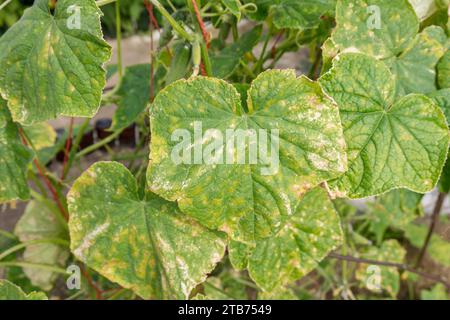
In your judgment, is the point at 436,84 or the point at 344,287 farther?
the point at 344,287

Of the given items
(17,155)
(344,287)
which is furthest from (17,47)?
(344,287)

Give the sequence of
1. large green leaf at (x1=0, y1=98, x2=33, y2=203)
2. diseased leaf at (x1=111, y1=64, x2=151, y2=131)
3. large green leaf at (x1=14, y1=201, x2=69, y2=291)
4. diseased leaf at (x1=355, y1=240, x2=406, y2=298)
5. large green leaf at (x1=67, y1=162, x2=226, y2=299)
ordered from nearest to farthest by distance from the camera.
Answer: large green leaf at (x1=67, y1=162, x2=226, y2=299)
large green leaf at (x1=0, y1=98, x2=33, y2=203)
diseased leaf at (x1=111, y1=64, x2=151, y2=131)
large green leaf at (x1=14, y1=201, x2=69, y2=291)
diseased leaf at (x1=355, y1=240, x2=406, y2=298)

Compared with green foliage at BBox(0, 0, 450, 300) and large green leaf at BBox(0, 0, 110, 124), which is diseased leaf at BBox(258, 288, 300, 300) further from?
large green leaf at BBox(0, 0, 110, 124)

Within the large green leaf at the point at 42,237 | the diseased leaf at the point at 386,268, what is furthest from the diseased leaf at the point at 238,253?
the diseased leaf at the point at 386,268

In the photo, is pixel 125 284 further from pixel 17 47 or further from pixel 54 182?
pixel 54 182

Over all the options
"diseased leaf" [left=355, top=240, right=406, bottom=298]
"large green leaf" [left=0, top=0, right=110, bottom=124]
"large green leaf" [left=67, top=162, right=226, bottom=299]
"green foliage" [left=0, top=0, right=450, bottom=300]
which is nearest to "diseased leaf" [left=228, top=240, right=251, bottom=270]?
"green foliage" [left=0, top=0, right=450, bottom=300]

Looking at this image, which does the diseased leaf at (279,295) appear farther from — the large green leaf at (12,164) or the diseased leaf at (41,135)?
the diseased leaf at (41,135)
